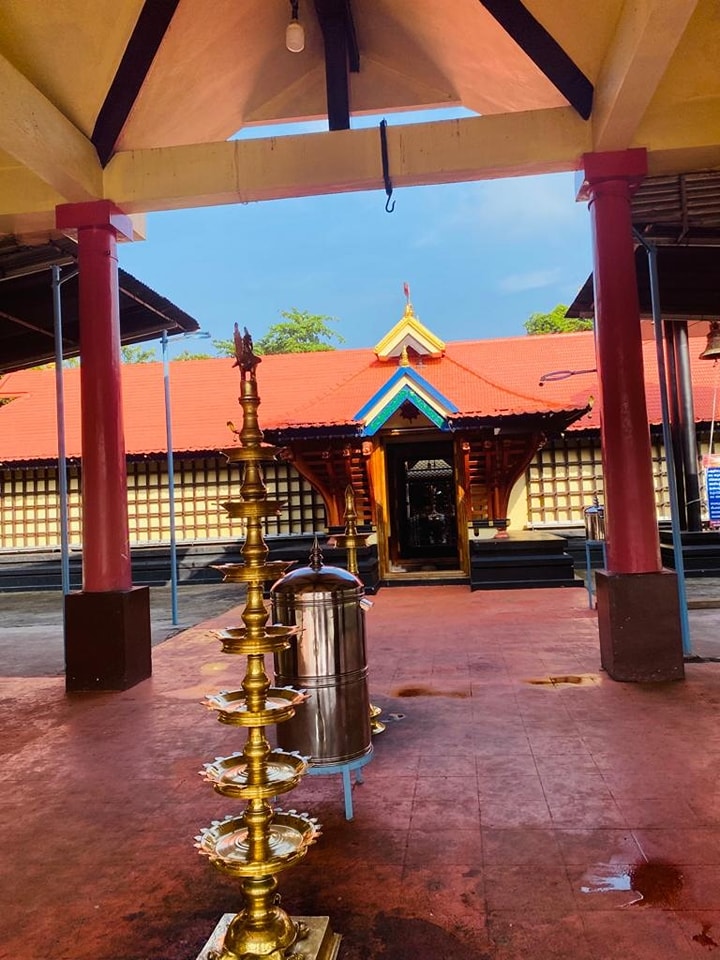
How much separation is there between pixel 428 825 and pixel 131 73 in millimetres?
5899

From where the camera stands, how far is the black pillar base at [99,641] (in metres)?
5.72

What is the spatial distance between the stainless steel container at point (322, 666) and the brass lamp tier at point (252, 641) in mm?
1017

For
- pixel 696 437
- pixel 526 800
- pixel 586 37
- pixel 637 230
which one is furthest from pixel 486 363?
pixel 526 800

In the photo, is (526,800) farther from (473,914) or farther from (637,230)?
(637,230)

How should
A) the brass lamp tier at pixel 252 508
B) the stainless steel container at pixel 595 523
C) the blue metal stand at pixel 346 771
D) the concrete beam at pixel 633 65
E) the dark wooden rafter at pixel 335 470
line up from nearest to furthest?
the brass lamp tier at pixel 252 508
the blue metal stand at pixel 346 771
the concrete beam at pixel 633 65
the stainless steel container at pixel 595 523
the dark wooden rafter at pixel 335 470

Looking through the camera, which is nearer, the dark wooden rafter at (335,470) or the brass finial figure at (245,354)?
the brass finial figure at (245,354)

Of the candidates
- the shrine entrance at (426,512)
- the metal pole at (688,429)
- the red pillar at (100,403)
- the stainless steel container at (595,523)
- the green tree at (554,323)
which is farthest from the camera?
the green tree at (554,323)

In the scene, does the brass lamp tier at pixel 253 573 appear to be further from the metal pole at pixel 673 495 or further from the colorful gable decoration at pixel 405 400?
the colorful gable decoration at pixel 405 400

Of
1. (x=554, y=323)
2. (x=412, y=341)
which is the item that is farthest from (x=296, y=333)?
(x=412, y=341)

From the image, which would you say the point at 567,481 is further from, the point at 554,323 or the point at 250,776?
the point at 554,323

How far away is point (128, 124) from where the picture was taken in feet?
19.8

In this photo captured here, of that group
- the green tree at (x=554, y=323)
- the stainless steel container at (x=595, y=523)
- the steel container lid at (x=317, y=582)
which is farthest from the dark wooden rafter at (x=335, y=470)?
the green tree at (x=554, y=323)

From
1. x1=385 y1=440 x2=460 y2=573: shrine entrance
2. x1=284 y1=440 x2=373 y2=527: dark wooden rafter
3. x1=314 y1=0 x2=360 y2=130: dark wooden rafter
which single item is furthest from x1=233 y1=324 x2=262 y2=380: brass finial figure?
x1=385 y1=440 x2=460 y2=573: shrine entrance

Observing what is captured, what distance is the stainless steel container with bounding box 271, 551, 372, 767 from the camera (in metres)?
3.23
